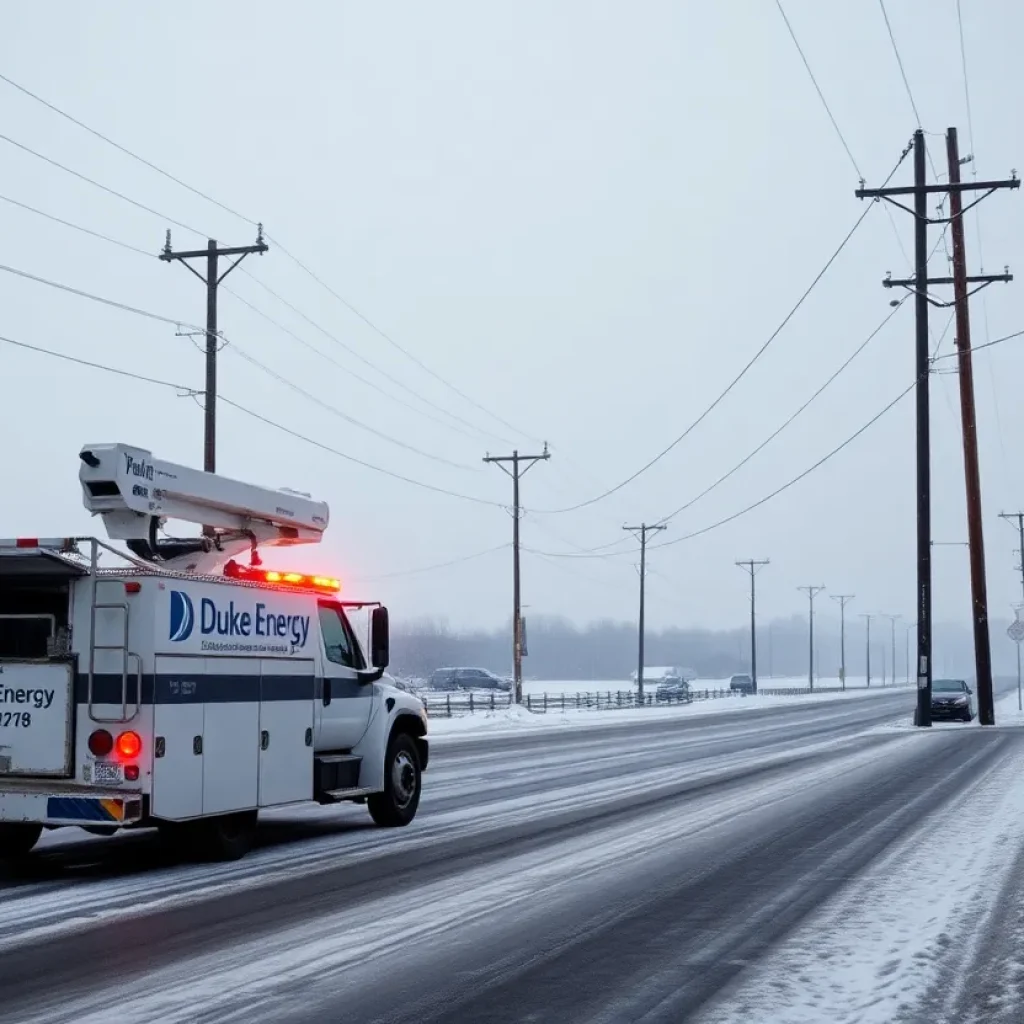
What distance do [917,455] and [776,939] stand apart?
1198 inches

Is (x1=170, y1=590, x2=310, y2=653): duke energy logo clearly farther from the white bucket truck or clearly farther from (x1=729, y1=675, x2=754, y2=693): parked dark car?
(x1=729, y1=675, x2=754, y2=693): parked dark car

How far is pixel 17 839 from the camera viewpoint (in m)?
11.9

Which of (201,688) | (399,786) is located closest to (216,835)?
(201,688)

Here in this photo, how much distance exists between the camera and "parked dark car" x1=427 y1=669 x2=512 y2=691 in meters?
90.4

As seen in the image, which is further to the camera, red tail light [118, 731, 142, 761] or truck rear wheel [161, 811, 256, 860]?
truck rear wheel [161, 811, 256, 860]

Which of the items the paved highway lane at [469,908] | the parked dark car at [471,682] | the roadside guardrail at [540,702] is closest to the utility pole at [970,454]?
the roadside guardrail at [540,702]

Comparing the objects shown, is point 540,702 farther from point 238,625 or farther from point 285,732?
point 238,625

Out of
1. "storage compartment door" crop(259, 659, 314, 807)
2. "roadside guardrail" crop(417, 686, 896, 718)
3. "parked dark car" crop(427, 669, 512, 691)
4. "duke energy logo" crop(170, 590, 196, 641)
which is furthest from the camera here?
"parked dark car" crop(427, 669, 512, 691)

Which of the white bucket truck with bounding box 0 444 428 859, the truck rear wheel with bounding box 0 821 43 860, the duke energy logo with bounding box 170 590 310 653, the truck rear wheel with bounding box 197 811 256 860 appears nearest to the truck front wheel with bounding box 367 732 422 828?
the white bucket truck with bounding box 0 444 428 859

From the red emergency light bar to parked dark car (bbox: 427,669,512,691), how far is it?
247 ft

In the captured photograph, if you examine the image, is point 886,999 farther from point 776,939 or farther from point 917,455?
point 917,455

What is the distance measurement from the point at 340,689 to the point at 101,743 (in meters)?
3.28

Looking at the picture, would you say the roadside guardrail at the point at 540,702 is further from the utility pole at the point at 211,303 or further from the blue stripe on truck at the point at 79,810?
the blue stripe on truck at the point at 79,810

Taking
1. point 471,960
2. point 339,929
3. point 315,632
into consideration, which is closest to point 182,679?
point 315,632
